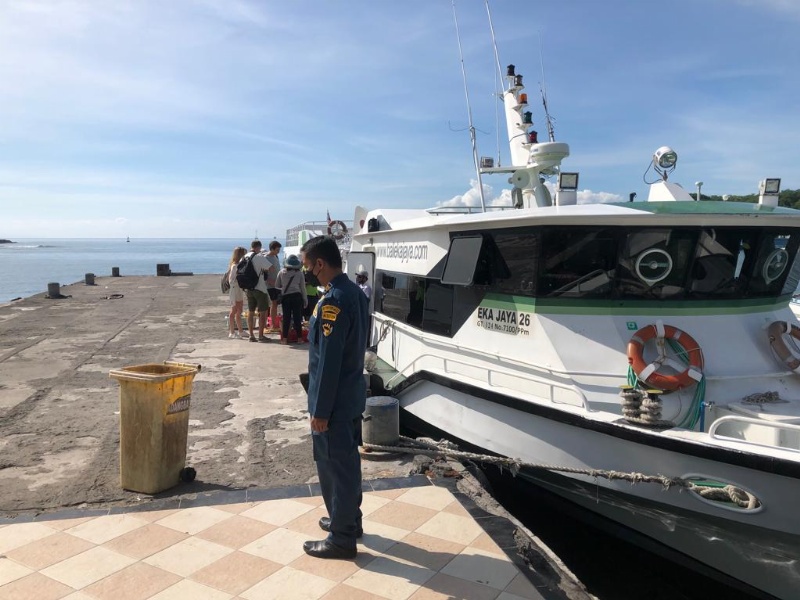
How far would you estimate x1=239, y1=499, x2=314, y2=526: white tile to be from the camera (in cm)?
436

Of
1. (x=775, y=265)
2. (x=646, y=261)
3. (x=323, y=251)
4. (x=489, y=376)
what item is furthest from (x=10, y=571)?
(x=775, y=265)

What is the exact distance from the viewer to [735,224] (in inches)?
205

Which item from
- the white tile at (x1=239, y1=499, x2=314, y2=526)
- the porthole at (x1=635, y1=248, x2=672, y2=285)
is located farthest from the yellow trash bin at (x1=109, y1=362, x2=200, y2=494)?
the porthole at (x1=635, y1=248, x2=672, y2=285)

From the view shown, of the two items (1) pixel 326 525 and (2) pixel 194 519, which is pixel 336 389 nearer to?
(1) pixel 326 525

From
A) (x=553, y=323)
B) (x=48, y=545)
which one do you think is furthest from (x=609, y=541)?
(x=48, y=545)

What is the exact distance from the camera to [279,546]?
3.96 meters

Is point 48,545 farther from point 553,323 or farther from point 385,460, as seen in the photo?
point 553,323

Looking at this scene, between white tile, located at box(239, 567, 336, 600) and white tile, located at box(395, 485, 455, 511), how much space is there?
123 cm

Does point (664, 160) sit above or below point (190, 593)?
above

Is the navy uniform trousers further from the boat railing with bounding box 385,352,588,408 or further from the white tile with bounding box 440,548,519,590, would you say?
the boat railing with bounding box 385,352,588,408

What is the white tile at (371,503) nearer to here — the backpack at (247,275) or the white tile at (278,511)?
the white tile at (278,511)

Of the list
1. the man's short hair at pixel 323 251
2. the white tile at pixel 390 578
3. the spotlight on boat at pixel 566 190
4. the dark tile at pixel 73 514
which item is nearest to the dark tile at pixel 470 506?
the white tile at pixel 390 578

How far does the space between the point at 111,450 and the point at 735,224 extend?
235 inches

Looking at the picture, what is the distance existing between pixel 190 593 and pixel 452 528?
1715mm
